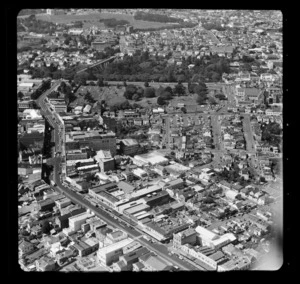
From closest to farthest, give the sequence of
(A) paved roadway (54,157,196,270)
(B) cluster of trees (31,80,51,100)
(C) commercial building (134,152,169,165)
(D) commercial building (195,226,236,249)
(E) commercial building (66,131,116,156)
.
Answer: (A) paved roadway (54,157,196,270), (D) commercial building (195,226,236,249), (C) commercial building (134,152,169,165), (E) commercial building (66,131,116,156), (B) cluster of trees (31,80,51,100)

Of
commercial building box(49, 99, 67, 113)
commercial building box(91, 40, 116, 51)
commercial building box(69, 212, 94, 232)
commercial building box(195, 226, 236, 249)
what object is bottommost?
commercial building box(195, 226, 236, 249)

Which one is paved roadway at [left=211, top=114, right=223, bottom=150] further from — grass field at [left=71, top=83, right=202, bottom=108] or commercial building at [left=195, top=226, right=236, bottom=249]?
commercial building at [left=195, top=226, right=236, bottom=249]

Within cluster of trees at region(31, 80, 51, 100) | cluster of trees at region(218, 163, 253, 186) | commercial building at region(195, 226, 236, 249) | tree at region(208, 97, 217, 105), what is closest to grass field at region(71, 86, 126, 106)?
cluster of trees at region(31, 80, 51, 100)

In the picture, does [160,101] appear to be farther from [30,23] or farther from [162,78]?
[30,23]

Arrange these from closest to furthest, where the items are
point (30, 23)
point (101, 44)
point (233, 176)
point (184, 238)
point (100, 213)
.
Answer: point (30, 23) < point (184, 238) < point (100, 213) < point (233, 176) < point (101, 44)

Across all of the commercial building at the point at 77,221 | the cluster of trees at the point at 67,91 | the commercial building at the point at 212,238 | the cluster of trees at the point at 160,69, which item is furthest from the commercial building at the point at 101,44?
the commercial building at the point at 212,238

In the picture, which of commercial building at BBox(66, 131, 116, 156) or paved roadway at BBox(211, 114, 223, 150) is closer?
commercial building at BBox(66, 131, 116, 156)

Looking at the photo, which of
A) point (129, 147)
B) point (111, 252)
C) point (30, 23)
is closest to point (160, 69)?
point (129, 147)

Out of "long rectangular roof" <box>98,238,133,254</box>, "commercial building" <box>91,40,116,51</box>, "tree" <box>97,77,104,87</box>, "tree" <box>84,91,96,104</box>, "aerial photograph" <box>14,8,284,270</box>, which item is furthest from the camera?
"tree" <box>84,91,96,104</box>
